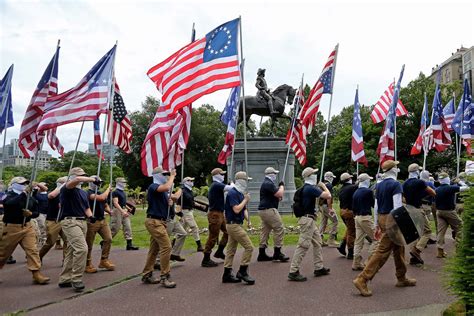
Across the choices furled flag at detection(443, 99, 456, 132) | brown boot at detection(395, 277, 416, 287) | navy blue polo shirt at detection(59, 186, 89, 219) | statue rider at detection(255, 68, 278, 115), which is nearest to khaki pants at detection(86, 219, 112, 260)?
navy blue polo shirt at detection(59, 186, 89, 219)

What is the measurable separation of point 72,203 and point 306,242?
441 cm

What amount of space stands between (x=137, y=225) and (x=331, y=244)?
1029cm

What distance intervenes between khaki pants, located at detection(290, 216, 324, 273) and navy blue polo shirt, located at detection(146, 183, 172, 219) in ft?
8.33

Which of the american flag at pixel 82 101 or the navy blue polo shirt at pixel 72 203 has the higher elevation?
the american flag at pixel 82 101

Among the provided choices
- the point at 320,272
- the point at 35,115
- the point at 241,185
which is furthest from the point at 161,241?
the point at 35,115

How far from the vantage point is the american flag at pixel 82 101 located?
29.2 feet

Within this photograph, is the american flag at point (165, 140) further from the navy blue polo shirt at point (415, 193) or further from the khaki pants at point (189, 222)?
the navy blue polo shirt at point (415, 193)

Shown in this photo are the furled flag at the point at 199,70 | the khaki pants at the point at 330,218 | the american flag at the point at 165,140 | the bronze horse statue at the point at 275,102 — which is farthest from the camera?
the bronze horse statue at the point at 275,102

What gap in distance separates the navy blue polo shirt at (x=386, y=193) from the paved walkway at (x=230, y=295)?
4.39 feet

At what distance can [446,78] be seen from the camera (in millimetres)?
90000

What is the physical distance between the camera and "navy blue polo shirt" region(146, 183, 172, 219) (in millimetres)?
8148

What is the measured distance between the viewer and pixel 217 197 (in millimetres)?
10203

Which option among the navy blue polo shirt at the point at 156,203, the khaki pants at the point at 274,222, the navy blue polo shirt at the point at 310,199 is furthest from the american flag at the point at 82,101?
the navy blue polo shirt at the point at 310,199

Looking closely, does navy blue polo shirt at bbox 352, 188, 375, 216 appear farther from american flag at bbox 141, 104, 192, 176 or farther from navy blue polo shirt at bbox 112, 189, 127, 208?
navy blue polo shirt at bbox 112, 189, 127, 208
